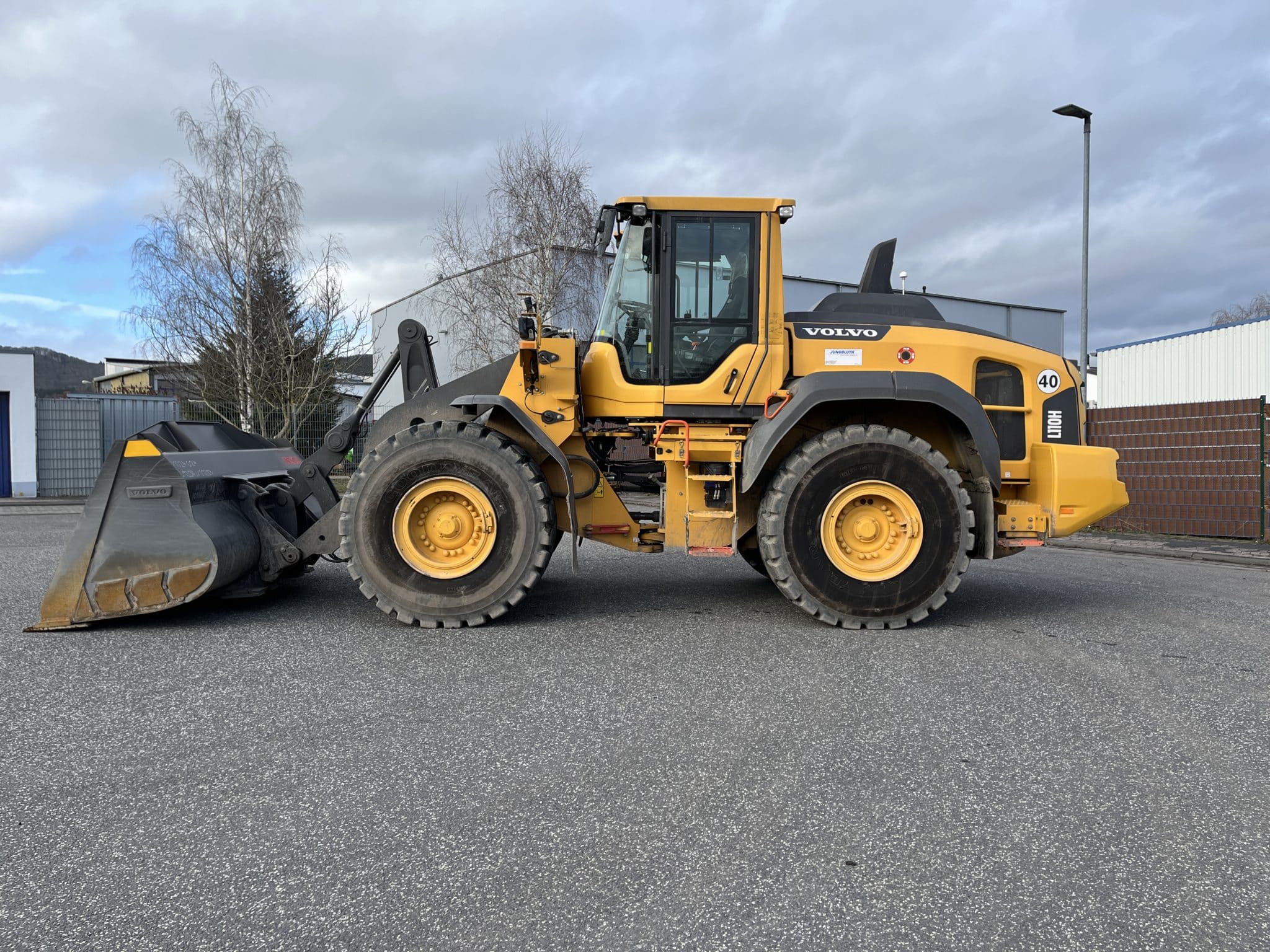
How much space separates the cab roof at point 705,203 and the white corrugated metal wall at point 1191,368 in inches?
787

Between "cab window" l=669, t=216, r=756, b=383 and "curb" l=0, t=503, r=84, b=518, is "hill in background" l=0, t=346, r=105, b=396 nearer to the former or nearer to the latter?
"curb" l=0, t=503, r=84, b=518

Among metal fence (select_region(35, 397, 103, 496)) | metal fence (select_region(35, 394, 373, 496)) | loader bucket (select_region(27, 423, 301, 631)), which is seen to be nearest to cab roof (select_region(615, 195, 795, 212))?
loader bucket (select_region(27, 423, 301, 631))

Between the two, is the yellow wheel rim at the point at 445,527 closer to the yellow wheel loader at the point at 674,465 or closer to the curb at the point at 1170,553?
the yellow wheel loader at the point at 674,465

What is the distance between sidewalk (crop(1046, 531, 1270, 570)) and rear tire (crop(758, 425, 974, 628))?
395 cm

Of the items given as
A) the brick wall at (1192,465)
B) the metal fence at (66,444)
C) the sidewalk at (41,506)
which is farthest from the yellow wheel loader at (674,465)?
the metal fence at (66,444)

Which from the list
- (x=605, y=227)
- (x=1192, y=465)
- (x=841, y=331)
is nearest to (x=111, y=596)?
(x=605, y=227)

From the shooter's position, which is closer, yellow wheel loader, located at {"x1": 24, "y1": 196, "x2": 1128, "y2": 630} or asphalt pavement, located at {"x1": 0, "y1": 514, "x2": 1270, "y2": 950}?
asphalt pavement, located at {"x1": 0, "y1": 514, "x2": 1270, "y2": 950}

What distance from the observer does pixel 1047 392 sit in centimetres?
592

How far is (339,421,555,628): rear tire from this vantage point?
213 inches

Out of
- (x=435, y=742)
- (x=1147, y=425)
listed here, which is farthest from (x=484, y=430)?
(x=1147, y=425)

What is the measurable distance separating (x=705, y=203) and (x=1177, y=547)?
27.3ft

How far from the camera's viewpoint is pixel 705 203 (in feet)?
18.7

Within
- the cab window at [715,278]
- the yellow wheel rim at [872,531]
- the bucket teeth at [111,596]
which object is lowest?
the bucket teeth at [111,596]

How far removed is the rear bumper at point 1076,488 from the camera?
5590mm
